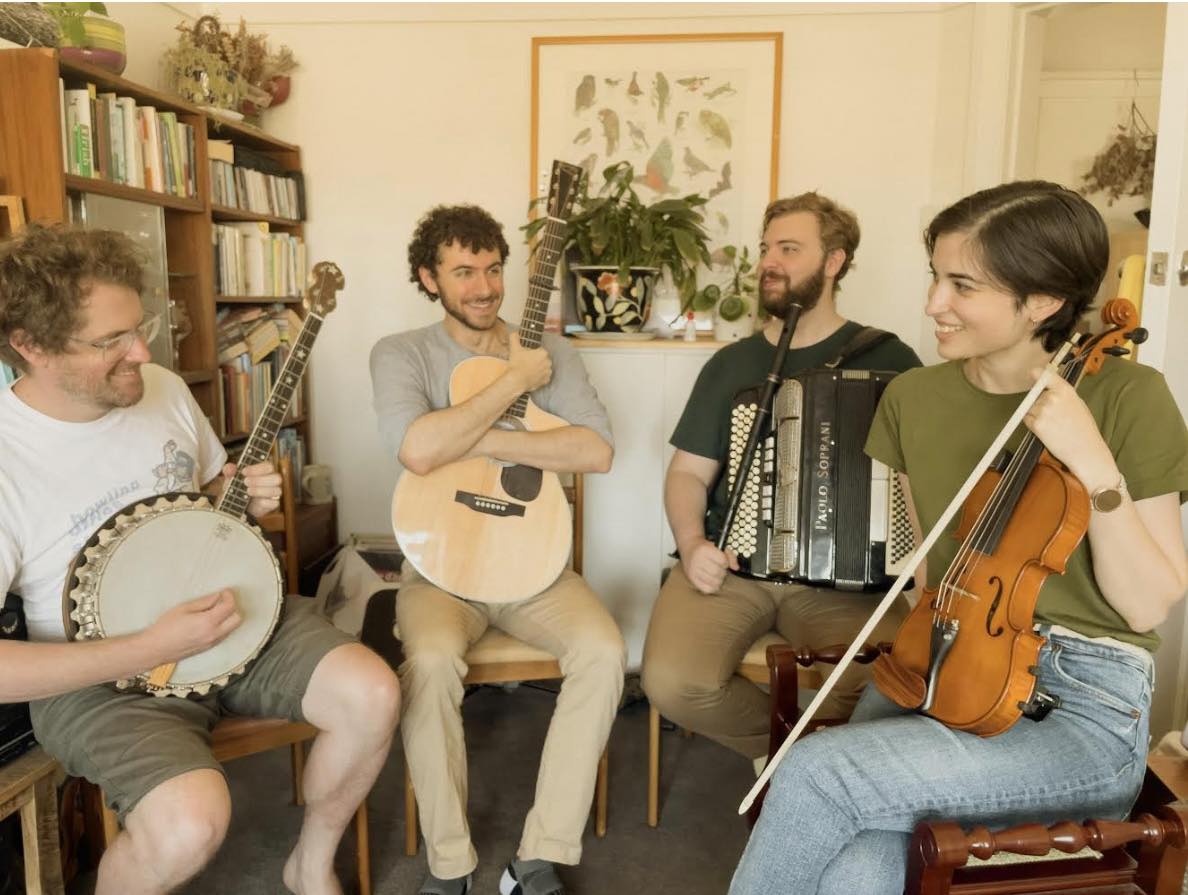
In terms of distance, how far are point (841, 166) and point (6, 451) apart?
2495 mm

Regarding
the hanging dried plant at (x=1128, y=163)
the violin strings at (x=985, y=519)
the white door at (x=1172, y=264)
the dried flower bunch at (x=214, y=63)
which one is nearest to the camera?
the violin strings at (x=985, y=519)

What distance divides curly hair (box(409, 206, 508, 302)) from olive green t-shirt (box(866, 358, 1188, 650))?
101cm

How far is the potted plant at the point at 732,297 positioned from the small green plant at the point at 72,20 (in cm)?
169

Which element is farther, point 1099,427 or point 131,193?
point 131,193

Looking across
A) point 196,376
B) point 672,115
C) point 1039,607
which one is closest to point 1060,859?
point 1039,607

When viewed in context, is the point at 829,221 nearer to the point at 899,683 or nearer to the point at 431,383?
the point at 431,383

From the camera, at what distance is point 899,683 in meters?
1.28

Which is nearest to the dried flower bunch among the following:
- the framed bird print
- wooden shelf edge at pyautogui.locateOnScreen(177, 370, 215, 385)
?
wooden shelf edge at pyautogui.locateOnScreen(177, 370, 215, 385)

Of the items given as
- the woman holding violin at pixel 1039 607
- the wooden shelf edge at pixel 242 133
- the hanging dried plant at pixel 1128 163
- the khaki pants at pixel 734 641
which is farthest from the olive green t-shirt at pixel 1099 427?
the hanging dried plant at pixel 1128 163

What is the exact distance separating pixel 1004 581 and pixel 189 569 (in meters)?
1.18

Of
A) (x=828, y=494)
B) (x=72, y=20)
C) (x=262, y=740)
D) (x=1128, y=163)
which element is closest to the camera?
(x=262, y=740)

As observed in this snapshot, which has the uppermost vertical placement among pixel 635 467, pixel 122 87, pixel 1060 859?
pixel 122 87

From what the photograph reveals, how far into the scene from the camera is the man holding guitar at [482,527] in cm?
171

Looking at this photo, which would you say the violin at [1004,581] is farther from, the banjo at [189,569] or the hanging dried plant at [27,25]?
the hanging dried plant at [27,25]
